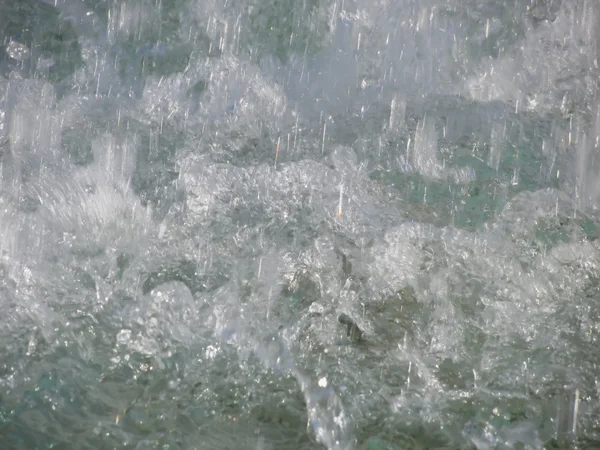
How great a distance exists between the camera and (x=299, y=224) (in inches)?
68.5

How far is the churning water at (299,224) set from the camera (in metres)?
1.20

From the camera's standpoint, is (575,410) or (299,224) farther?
(299,224)

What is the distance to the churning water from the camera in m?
1.20

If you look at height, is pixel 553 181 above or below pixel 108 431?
above

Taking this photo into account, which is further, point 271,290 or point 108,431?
point 271,290

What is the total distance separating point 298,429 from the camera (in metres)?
1.18

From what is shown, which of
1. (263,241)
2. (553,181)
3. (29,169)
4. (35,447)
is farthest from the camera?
(553,181)

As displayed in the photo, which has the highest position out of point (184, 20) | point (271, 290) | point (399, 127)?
point (184, 20)

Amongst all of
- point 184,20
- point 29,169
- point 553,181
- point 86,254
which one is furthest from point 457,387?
point 184,20

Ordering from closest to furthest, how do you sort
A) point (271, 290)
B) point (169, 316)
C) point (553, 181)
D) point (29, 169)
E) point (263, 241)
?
point (169, 316), point (271, 290), point (263, 241), point (29, 169), point (553, 181)

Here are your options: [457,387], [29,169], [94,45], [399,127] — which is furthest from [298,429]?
[94,45]

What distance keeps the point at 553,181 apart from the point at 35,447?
5.53 ft

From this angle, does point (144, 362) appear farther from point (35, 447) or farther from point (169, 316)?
point (35, 447)

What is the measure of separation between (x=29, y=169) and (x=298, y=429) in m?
1.14
